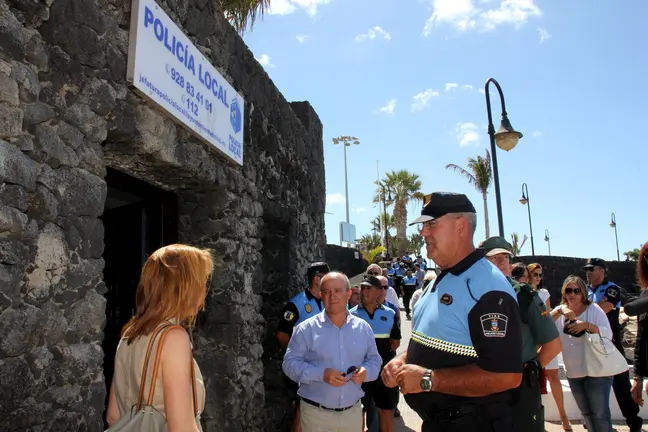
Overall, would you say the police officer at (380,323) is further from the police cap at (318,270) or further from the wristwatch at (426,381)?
the wristwatch at (426,381)

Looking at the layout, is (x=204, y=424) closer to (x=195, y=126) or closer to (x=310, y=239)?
(x=195, y=126)

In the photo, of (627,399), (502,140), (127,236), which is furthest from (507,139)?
(127,236)

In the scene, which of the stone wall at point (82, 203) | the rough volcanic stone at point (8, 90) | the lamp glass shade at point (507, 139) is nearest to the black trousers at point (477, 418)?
the stone wall at point (82, 203)

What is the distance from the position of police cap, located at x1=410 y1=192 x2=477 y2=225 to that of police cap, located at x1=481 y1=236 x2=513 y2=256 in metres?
1.66

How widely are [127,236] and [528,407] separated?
341 cm

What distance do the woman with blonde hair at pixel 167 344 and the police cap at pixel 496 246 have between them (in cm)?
275

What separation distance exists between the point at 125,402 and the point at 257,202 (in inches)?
139

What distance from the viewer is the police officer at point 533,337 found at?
9.67 ft

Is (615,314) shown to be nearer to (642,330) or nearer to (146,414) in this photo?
(642,330)

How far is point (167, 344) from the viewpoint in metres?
2.00

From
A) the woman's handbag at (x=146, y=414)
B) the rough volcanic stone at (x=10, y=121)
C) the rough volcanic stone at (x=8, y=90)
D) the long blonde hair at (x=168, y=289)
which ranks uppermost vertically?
the rough volcanic stone at (x=8, y=90)

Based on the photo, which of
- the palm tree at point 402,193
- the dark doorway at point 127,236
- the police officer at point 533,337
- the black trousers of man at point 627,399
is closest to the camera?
the police officer at point 533,337

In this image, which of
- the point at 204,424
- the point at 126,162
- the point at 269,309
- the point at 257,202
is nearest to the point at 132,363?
the point at 126,162

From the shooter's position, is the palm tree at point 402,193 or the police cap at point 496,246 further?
the palm tree at point 402,193
